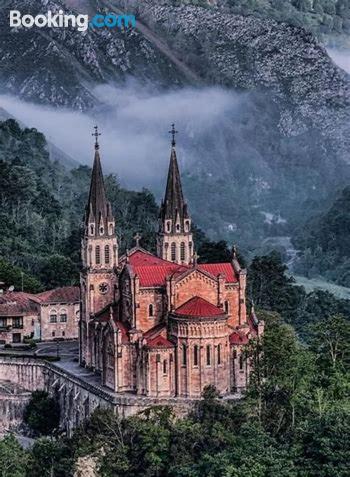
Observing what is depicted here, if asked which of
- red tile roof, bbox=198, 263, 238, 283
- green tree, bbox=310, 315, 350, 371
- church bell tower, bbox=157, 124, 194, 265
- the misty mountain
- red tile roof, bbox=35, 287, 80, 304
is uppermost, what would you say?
the misty mountain

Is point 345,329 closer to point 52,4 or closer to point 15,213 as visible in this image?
point 15,213

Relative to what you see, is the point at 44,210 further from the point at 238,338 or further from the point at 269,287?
the point at 238,338

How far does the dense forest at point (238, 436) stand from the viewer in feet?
217

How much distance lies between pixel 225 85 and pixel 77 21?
18.8 meters

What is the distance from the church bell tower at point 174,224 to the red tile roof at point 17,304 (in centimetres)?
1486

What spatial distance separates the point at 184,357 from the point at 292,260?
83448 millimetres

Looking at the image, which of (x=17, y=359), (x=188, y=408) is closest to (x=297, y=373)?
(x=188, y=408)

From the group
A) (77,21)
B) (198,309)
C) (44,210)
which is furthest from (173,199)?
(77,21)

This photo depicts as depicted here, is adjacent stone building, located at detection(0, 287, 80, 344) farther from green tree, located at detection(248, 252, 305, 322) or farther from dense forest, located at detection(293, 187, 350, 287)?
dense forest, located at detection(293, 187, 350, 287)

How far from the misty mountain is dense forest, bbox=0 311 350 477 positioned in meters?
74.5

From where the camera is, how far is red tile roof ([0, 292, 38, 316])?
97.8m

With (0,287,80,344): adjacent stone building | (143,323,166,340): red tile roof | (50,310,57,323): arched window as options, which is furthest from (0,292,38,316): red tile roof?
(143,323,166,340): red tile roof

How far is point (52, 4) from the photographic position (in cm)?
15088

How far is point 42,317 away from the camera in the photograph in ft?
321
